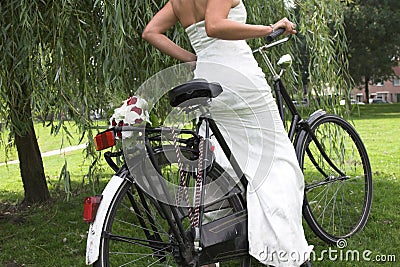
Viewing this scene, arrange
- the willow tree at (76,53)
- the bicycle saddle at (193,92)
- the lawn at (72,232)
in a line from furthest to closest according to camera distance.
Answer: the lawn at (72,232)
the willow tree at (76,53)
the bicycle saddle at (193,92)

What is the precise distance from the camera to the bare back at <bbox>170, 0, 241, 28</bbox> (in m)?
2.47

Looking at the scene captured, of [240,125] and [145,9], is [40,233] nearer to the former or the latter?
[145,9]

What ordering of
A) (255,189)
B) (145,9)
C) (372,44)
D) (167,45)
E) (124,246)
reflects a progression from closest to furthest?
(255,189)
(167,45)
(145,9)
(124,246)
(372,44)

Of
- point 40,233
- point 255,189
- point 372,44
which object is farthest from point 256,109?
point 372,44

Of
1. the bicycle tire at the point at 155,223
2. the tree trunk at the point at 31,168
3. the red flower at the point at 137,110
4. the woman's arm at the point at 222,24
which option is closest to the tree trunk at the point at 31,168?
the tree trunk at the point at 31,168

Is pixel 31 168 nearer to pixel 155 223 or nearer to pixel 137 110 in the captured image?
Answer: pixel 155 223

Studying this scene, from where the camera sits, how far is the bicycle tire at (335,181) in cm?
310

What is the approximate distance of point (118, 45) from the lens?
3.02m

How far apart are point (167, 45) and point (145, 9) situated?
72cm

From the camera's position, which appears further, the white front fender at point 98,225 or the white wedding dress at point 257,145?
the white wedding dress at point 257,145

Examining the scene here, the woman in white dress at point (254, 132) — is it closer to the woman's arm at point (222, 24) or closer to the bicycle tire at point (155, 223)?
the woman's arm at point (222, 24)

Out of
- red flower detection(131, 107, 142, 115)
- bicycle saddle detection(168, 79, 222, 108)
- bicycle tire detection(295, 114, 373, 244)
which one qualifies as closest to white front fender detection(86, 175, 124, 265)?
red flower detection(131, 107, 142, 115)

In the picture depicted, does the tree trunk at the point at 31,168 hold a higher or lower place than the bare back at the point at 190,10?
lower

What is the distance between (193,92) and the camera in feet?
7.48
